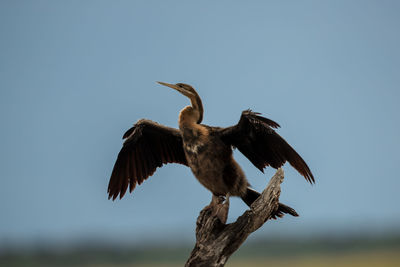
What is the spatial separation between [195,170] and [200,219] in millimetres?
606

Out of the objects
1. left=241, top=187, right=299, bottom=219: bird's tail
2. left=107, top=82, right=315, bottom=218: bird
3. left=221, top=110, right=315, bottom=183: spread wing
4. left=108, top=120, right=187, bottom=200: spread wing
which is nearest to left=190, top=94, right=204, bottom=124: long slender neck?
left=107, top=82, right=315, bottom=218: bird

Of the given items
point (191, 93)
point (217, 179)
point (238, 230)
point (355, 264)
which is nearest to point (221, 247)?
point (238, 230)

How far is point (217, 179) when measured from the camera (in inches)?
253

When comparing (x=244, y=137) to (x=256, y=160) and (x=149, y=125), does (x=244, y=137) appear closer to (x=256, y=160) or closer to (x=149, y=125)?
(x=256, y=160)

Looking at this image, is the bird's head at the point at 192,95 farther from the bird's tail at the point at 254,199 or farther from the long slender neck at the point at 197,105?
the bird's tail at the point at 254,199

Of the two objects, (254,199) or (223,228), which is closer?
(223,228)

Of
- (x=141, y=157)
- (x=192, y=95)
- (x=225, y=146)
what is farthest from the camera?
(x=141, y=157)

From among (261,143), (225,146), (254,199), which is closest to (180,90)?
(225,146)

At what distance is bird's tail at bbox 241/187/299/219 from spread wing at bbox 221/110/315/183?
1.04 ft

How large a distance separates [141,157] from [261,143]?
179 cm

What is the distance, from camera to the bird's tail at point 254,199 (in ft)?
22.2

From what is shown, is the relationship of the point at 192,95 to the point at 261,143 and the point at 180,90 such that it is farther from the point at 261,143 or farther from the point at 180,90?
the point at 261,143

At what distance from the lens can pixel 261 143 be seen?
6.65m

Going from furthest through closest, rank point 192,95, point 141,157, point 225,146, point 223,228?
1. point 141,157
2. point 192,95
3. point 225,146
4. point 223,228
